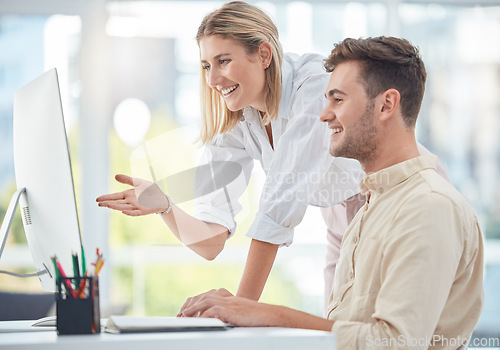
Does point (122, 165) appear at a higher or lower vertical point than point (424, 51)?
lower

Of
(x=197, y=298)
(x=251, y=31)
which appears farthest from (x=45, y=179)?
(x=251, y=31)

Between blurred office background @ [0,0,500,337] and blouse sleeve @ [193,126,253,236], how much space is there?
1.70m

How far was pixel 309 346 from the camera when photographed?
2.63 ft

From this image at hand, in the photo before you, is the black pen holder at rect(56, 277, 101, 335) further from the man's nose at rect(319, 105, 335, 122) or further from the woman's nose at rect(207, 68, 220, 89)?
the woman's nose at rect(207, 68, 220, 89)

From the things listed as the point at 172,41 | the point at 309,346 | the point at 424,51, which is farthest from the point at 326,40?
the point at 309,346

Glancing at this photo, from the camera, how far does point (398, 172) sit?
4.16 ft

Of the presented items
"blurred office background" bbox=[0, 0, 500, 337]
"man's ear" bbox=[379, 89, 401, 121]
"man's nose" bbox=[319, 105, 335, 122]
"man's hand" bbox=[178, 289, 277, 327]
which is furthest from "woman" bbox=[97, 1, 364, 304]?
"blurred office background" bbox=[0, 0, 500, 337]

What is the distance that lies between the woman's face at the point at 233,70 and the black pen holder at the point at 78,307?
3.27 ft

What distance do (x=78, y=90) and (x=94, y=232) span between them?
0.89 metres

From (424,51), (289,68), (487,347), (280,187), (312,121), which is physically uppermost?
(424,51)

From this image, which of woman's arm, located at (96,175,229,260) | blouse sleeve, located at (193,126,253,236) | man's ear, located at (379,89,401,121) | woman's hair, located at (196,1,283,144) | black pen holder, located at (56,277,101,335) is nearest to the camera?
black pen holder, located at (56,277,101,335)

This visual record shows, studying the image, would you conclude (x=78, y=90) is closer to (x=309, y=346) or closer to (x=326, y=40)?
(x=326, y=40)

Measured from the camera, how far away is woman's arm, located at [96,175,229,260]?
1495 mm

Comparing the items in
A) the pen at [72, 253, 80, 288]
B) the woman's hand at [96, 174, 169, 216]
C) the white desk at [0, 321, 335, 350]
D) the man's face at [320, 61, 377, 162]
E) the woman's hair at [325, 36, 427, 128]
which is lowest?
the white desk at [0, 321, 335, 350]
